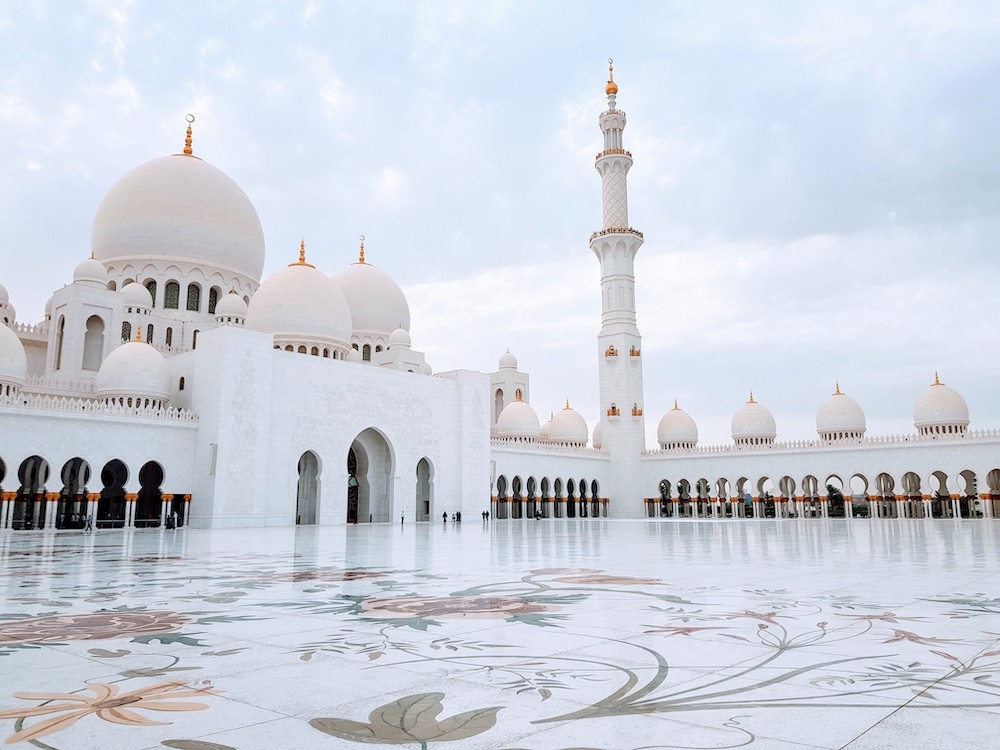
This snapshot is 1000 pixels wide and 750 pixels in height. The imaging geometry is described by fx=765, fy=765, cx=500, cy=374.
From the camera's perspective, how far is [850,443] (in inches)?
1215

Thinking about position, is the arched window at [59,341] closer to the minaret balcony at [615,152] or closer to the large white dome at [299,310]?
the large white dome at [299,310]

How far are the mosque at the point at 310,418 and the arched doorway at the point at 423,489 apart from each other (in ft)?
0.26

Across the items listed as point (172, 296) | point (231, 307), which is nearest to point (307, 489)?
point (231, 307)

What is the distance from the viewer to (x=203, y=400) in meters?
20.8

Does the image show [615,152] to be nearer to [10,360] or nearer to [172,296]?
[172,296]

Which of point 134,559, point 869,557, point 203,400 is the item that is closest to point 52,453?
point 203,400

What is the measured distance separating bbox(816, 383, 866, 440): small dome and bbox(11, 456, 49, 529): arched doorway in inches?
1147

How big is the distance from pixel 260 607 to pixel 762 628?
284cm

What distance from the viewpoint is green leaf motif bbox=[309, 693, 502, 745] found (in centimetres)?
207

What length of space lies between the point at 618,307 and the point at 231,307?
55.4ft

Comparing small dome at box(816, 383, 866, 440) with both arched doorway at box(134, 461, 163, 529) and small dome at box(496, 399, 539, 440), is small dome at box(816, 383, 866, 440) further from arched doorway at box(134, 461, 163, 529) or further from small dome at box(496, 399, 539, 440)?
arched doorway at box(134, 461, 163, 529)

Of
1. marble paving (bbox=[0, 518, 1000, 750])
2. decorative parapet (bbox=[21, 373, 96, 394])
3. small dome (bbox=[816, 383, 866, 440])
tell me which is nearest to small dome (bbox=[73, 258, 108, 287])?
decorative parapet (bbox=[21, 373, 96, 394])

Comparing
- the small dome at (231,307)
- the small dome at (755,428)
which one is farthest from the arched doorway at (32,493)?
the small dome at (755,428)

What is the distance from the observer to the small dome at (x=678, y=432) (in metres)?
36.9
